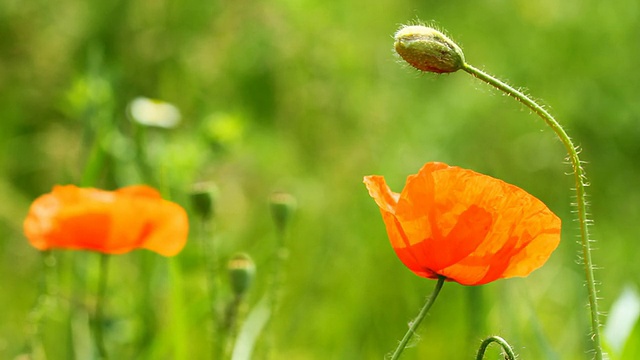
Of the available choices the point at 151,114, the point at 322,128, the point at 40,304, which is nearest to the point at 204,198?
the point at 40,304

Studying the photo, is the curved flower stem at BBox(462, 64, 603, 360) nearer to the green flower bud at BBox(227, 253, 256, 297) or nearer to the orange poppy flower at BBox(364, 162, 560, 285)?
the orange poppy flower at BBox(364, 162, 560, 285)

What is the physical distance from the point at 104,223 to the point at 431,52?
63cm

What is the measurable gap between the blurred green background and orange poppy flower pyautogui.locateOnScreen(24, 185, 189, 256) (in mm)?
700

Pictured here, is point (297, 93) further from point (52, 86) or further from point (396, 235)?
point (396, 235)

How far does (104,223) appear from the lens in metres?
1.32

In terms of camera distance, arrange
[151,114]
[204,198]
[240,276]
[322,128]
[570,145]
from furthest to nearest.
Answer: [322,128], [151,114], [204,198], [240,276], [570,145]

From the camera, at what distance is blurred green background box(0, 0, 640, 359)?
2.23 metres

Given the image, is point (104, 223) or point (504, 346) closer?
point (504, 346)

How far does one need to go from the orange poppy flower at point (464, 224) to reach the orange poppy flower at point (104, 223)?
47 cm

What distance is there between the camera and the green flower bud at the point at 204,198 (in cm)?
134

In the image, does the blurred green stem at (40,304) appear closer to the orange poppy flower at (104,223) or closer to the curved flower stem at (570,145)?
the orange poppy flower at (104,223)

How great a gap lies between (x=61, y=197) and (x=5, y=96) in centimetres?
198

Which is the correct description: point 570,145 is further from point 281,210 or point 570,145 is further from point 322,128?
point 322,128

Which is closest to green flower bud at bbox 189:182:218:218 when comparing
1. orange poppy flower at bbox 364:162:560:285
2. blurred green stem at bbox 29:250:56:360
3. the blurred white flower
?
blurred green stem at bbox 29:250:56:360
